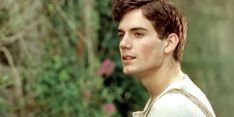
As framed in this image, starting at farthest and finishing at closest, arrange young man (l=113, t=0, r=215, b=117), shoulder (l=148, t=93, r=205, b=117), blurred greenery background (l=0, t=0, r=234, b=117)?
1. blurred greenery background (l=0, t=0, r=234, b=117)
2. young man (l=113, t=0, r=215, b=117)
3. shoulder (l=148, t=93, r=205, b=117)

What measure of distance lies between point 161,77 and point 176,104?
0.76ft

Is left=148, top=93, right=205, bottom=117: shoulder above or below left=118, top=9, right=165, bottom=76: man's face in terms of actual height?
below

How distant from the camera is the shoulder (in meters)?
2.76

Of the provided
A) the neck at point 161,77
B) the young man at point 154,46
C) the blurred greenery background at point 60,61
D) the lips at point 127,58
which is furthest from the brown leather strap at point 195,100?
the blurred greenery background at point 60,61

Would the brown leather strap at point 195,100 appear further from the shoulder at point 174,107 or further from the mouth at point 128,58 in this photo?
the mouth at point 128,58

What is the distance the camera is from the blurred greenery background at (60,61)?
252 inches

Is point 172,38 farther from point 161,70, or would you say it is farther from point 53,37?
point 53,37

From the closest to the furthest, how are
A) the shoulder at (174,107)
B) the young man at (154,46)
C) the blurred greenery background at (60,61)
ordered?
the shoulder at (174,107) < the young man at (154,46) < the blurred greenery background at (60,61)

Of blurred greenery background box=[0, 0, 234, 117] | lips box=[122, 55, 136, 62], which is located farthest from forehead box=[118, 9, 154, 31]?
blurred greenery background box=[0, 0, 234, 117]

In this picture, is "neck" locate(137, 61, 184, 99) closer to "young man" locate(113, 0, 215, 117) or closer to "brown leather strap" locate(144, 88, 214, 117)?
"young man" locate(113, 0, 215, 117)

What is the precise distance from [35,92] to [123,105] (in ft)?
6.65

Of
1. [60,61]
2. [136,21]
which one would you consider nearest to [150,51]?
[136,21]

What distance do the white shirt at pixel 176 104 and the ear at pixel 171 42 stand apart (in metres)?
0.14

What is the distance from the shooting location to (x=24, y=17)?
21.4ft
